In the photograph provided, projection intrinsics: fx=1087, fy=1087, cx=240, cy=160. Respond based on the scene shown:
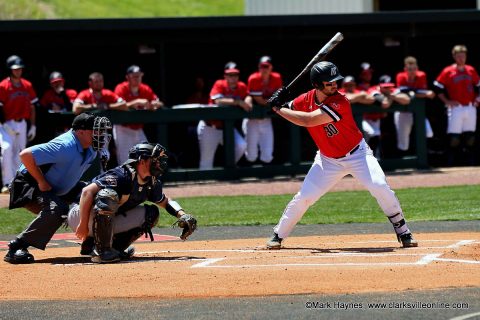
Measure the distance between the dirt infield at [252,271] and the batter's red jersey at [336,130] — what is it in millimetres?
853

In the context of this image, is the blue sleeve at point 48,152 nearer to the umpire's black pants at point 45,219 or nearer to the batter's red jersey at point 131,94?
the umpire's black pants at point 45,219

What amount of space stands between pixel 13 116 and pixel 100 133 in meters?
6.66

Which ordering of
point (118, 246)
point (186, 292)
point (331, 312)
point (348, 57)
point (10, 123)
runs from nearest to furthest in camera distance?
point (331, 312) < point (186, 292) < point (118, 246) < point (10, 123) < point (348, 57)

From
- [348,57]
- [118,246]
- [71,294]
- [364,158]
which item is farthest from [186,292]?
[348,57]

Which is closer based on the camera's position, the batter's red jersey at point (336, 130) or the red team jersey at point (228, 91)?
the batter's red jersey at point (336, 130)

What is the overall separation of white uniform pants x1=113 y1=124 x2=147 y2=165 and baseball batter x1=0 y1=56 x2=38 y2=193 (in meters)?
1.29

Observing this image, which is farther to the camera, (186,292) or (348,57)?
(348,57)

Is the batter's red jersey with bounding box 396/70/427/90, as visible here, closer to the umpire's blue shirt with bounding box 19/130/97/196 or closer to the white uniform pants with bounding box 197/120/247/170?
the white uniform pants with bounding box 197/120/247/170

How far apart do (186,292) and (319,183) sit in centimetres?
246

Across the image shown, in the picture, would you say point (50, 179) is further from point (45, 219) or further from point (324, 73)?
point (324, 73)

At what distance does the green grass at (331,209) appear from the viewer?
11992 mm

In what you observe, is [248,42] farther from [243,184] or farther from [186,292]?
[186,292]

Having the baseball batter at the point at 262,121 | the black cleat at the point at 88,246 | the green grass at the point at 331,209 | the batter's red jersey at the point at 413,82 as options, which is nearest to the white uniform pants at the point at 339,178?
the black cleat at the point at 88,246

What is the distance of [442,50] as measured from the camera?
63.8ft
